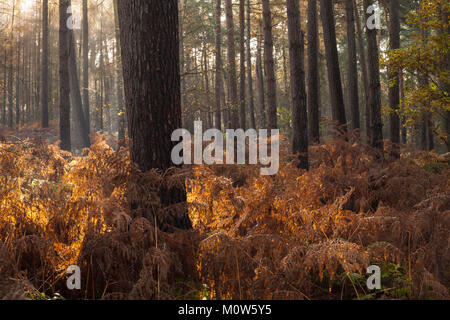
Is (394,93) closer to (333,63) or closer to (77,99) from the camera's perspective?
(333,63)

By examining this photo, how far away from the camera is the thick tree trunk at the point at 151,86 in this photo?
3572 millimetres

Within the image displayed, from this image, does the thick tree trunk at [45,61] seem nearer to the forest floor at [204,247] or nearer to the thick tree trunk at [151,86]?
the thick tree trunk at [151,86]

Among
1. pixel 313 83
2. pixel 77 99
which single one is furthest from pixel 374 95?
pixel 77 99

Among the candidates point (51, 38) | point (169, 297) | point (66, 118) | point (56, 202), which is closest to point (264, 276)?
point (169, 297)

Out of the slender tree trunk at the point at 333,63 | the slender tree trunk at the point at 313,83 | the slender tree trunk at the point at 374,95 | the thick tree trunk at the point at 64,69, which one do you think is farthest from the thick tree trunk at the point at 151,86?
the thick tree trunk at the point at 64,69

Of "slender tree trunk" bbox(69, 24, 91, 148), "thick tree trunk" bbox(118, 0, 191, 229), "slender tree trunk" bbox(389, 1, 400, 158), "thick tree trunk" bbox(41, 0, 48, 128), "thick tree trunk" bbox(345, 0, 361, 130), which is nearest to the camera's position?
"thick tree trunk" bbox(118, 0, 191, 229)

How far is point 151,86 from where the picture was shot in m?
3.59

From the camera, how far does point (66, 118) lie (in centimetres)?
1255

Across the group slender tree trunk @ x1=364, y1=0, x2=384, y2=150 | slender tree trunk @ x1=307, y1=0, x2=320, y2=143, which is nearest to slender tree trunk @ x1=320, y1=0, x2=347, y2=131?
slender tree trunk @ x1=307, y1=0, x2=320, y2=143

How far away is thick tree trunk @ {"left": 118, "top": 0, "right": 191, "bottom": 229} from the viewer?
3.57 m

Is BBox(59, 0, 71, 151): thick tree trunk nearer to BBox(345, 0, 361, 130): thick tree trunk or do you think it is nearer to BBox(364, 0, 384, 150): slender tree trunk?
BBox(364, 0, 384, 150): slender tree trunk

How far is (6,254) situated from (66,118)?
36.3ft
